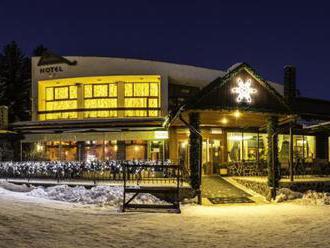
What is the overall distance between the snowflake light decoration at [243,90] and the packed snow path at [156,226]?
4.35 meters

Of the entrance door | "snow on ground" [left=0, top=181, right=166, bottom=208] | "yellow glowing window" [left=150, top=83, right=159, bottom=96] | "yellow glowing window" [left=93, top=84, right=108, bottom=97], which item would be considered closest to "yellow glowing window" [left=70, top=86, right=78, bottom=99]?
"yellow glowing window" [left=93, top=84, right=108, bottom=97]

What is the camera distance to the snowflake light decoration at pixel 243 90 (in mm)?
18406

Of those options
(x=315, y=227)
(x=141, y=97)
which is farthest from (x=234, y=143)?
(x=315, y=227)

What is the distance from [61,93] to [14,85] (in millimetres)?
11637

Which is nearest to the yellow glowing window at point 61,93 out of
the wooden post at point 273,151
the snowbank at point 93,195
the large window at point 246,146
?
the large window at point 246,146

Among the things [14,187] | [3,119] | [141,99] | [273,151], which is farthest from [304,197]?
[3,119]

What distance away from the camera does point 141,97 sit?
1188 inches

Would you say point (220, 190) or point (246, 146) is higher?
point (246, 146)

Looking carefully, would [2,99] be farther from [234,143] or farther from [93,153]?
[234,143]

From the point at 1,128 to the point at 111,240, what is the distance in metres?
22.3

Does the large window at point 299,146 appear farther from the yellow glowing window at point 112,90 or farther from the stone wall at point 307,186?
the yellow glowing window at point 112,90

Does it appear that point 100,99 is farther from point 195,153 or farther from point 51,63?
point 195,153

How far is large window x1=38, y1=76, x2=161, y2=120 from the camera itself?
29.9m

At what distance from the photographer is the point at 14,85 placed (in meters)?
41.4
